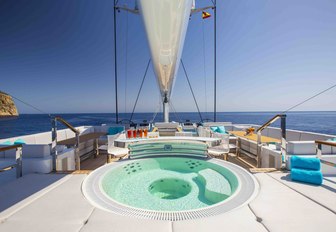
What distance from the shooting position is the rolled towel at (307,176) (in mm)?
2193

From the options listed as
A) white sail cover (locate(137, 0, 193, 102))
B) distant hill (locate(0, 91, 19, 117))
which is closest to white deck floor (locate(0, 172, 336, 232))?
white sail cover (locate(137, 0, 193, 102))

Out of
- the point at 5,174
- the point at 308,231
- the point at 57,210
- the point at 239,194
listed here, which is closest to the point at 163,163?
the point at 239,194

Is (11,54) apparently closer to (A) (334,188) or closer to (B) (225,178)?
(B) (225,178)

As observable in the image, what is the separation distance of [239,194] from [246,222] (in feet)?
1.86

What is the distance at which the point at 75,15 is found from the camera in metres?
9.34

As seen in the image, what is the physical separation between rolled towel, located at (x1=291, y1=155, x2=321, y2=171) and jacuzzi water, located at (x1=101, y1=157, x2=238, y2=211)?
99cm

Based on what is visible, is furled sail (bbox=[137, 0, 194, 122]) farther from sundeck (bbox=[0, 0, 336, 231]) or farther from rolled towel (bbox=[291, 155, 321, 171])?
rolled towel (bbox=[291, 155, 321, 171])

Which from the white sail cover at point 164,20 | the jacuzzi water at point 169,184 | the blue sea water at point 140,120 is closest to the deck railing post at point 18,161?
the jacuzzi water at point 169,184

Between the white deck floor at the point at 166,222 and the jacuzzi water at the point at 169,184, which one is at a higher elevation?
the white deck floor at the point at 166,222

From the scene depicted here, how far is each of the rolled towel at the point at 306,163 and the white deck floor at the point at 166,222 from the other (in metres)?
0.27

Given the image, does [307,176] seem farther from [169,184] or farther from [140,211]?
[140,211]

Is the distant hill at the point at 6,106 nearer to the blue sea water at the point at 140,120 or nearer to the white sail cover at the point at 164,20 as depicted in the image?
the blue sea water at the point at 140,120

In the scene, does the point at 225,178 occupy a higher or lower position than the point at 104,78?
lower

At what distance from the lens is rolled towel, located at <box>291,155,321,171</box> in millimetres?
2328
